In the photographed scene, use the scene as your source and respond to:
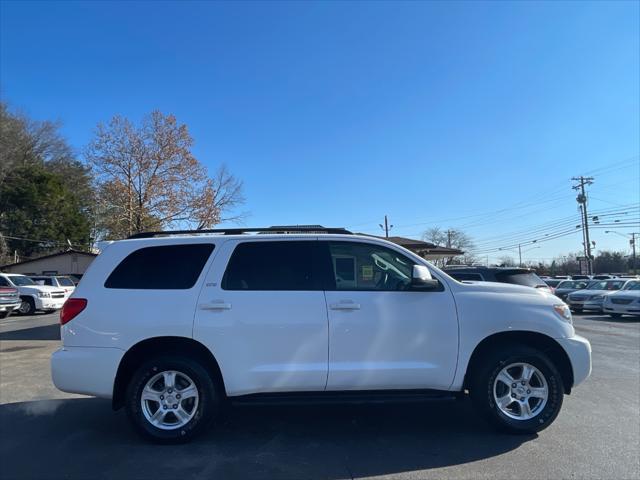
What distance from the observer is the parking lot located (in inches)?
157

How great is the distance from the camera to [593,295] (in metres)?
22.0

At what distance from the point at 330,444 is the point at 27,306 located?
21.3 metres

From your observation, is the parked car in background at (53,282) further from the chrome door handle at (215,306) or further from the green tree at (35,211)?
the green tree at (35,211)

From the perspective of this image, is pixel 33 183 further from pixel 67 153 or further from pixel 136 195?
pixel 136 195

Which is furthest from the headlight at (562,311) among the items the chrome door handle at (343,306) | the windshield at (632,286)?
the windshield at (632,286)

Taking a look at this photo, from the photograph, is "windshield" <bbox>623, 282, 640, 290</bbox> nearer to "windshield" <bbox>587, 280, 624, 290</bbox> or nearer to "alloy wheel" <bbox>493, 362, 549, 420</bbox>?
"windshield" <bbox>587, 280, 624, 290</bbox>

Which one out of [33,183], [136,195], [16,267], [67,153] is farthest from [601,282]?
[67,153]

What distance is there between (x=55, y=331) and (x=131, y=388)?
11.7 m

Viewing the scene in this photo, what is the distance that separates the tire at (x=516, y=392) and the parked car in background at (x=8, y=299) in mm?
19436

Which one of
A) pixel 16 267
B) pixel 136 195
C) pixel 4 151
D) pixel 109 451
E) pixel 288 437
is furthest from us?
pixel 4 151

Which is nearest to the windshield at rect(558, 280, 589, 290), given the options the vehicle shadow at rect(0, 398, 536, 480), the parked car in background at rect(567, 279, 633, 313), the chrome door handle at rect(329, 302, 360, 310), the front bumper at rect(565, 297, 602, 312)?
the parked car in background at rect(567, 279, 633, 313)

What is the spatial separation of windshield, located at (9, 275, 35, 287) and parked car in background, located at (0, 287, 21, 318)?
2.23m

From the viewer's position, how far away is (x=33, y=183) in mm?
50094

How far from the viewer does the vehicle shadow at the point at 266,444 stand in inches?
159
